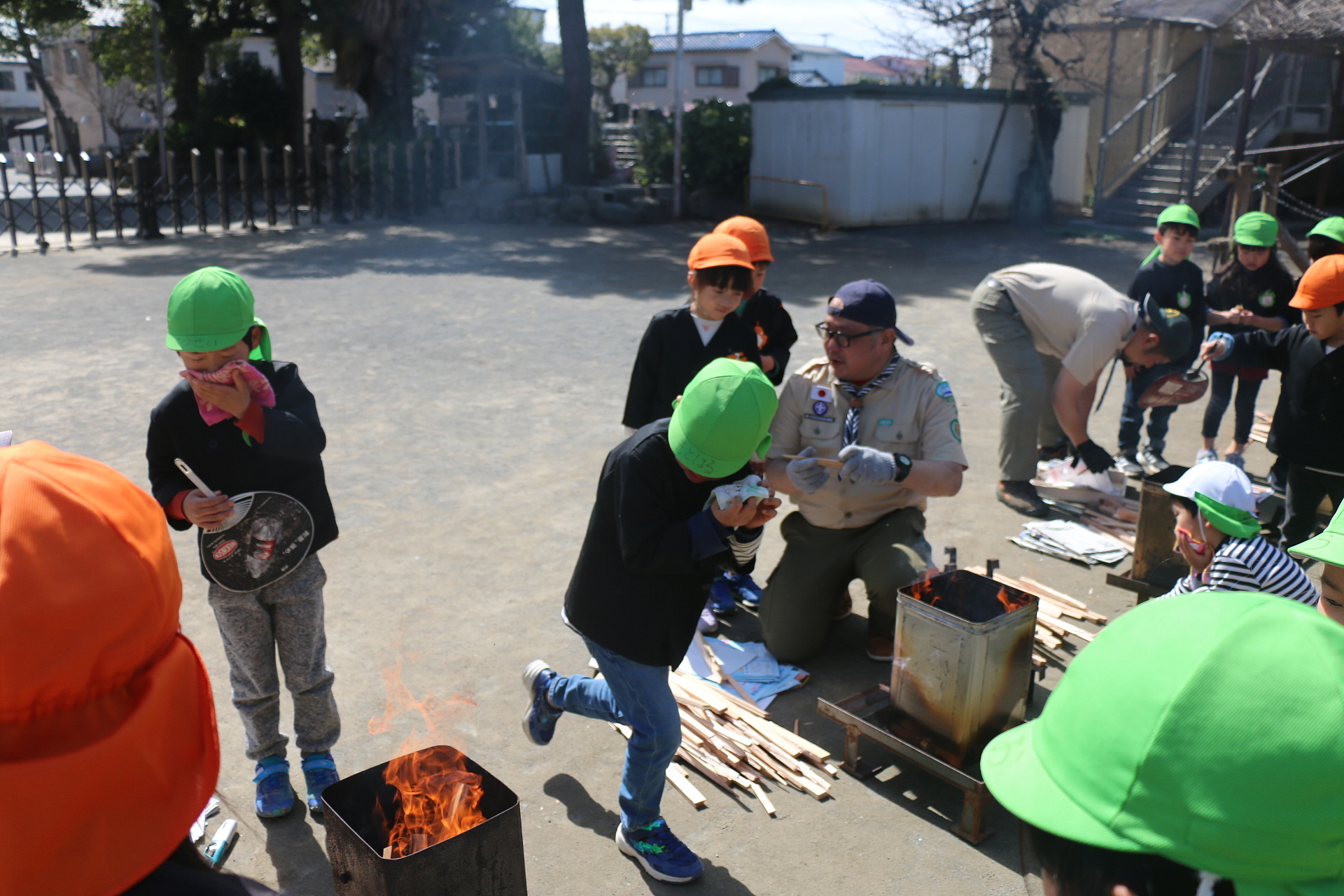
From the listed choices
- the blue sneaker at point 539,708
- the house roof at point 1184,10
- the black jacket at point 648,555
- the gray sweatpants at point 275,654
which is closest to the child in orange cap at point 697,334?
the blue sneaker at point 539,708

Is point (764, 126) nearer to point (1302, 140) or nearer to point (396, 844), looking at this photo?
point (1302, 140)

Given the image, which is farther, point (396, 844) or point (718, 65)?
point (718, 65)

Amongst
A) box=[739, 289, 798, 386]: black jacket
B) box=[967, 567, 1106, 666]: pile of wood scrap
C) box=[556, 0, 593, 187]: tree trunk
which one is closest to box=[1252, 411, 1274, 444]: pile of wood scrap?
box=[967, 567, 1106, 666]: pile of wood scrap

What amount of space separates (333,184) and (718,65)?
49.3 meters

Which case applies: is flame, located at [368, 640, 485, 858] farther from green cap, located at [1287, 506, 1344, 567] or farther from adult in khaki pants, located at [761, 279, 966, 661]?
green cap, located at [1287, 506, 1344, 567]

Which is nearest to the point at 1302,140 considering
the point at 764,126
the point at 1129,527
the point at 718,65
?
the point at 764,126

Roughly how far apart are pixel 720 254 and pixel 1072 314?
277 centimetres

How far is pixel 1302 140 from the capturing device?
73.0 ft

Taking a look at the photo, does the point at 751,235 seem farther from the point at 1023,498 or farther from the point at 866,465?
the point at 1023,498

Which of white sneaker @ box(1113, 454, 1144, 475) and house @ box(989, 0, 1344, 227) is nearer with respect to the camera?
white sneaker @ box(1113, 454, 1144, 475)

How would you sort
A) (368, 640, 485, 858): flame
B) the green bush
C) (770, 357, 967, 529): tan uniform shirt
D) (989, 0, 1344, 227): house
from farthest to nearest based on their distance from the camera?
the green bush, (989, 0, 1344, 227): house, (770, 357, 967, 529): tan uniform shirt, (368, 640, 485, 858): flame

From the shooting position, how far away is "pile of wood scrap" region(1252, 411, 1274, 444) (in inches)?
332

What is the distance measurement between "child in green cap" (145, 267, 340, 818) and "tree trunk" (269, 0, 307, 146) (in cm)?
2675

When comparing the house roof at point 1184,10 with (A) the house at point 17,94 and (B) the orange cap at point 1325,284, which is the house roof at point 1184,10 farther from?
(A) the house at point 17,94
